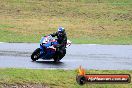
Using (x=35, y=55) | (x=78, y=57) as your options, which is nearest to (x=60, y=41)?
(x=35, y=55)

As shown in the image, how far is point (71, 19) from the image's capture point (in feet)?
135

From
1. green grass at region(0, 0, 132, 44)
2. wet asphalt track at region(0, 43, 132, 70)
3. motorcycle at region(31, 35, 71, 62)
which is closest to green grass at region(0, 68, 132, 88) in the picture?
wet asphalt track at region(0, 43, 132, 70)

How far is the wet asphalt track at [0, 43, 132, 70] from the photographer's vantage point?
1991 cm

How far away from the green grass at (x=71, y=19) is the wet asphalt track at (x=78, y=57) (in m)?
3.95

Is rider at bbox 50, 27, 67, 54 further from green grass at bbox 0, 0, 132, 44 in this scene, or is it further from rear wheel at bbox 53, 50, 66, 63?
→ green grass at bbox 0, 0, 132, 44

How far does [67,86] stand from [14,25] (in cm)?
2156

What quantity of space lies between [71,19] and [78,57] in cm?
1848

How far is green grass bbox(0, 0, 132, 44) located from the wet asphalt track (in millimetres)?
3954

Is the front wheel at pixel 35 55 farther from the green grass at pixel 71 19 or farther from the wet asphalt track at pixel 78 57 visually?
the green grass at pixel 71 19

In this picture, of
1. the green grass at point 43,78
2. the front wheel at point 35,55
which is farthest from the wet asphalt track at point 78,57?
the green grass at point 43,78

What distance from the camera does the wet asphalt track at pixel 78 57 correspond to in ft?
65.3

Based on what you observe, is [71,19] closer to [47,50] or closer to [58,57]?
[58,57]

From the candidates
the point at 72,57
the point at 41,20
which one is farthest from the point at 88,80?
the point at 41,20

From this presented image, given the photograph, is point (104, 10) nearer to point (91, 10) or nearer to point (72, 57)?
point (91, 10)
